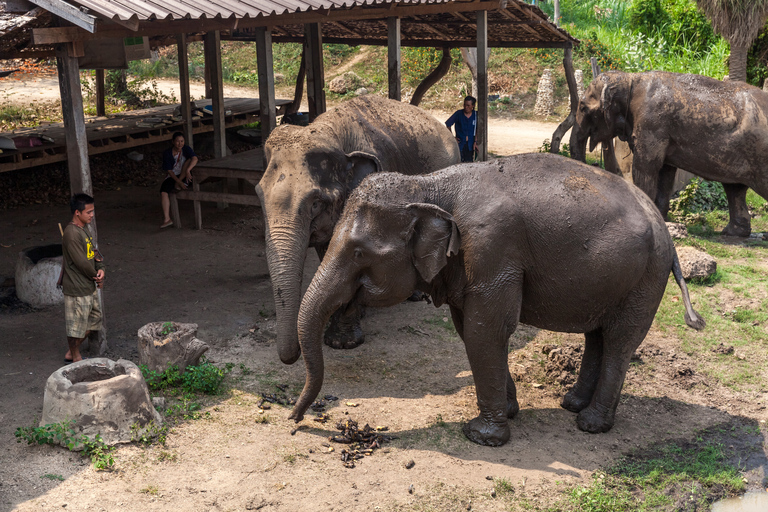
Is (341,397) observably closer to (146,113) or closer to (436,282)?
(436,282)

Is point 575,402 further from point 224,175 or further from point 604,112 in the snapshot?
point 224,175

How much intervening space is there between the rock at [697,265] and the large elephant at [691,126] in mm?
1782

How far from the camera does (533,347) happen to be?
760 cm

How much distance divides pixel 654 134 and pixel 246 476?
778 centimetres

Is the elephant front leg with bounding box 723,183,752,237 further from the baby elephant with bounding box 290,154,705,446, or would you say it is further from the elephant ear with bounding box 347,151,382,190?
the elephant ear with bounding box 347,151,382,190

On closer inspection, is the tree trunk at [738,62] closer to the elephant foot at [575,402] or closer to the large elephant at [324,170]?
the large elephant at [324,170]

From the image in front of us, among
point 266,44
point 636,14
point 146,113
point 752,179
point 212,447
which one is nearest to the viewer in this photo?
point 212,447

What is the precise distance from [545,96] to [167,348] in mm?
17144

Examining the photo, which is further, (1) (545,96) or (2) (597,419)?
(1) (545,96)

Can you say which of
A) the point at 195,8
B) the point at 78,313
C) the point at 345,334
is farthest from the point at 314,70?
the point at 78,313

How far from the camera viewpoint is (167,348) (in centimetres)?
647

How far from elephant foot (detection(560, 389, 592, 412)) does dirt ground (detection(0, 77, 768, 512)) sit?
0.09 m

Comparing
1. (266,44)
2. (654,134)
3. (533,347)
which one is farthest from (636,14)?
(533,347)

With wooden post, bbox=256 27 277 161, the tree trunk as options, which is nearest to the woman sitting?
wooden post, bbox=256 27 277 161
